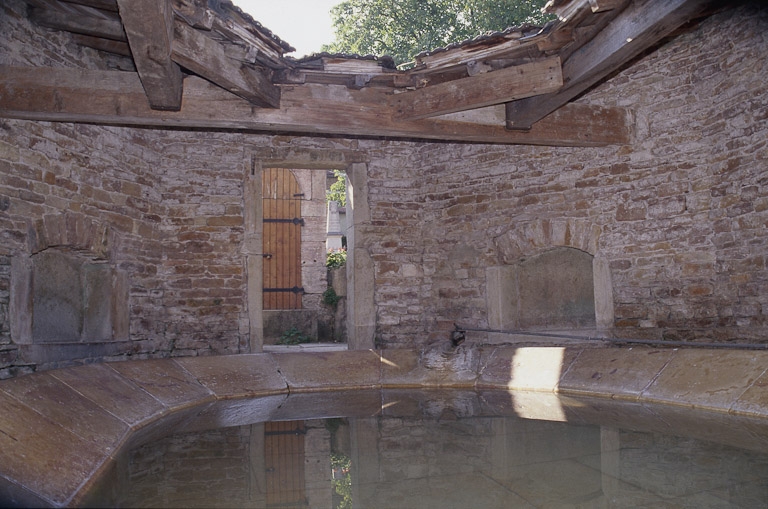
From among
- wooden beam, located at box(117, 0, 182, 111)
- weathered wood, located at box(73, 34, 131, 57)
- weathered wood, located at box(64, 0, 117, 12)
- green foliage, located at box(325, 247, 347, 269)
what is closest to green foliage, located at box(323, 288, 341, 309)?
green foliage, located at box(325, 247, 347, 269)

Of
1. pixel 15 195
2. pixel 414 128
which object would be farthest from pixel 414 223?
pixel 15 195

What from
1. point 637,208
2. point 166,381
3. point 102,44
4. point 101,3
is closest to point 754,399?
point 637,208

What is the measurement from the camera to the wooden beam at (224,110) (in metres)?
4.59

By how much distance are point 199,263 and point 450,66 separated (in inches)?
139

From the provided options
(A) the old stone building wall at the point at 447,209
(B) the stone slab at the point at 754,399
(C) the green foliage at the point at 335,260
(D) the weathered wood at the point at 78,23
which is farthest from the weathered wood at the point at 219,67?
(C) the green foliage at the point at 335,260

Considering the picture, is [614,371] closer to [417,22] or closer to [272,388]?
[272,388]

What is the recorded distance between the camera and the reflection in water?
2.18 meters

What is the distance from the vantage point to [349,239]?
23.1 ft

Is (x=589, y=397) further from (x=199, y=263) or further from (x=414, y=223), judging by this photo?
(x=199, y=263)

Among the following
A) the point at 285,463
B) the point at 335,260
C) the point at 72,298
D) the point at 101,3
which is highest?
the point at 101,3

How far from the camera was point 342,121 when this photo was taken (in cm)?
494

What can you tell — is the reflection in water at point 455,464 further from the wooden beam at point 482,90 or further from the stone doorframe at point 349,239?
the stone doorframe at point 349,239

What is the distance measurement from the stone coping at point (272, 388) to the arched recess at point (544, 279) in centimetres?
98

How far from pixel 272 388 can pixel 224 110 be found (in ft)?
7.84
